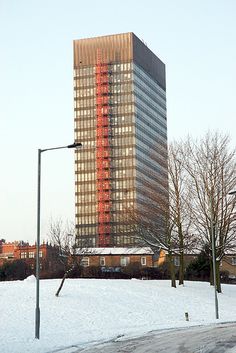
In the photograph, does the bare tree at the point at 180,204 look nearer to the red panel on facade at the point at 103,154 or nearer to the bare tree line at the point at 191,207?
the bare tree line at the point at 191,207

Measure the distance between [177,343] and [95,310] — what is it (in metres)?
14.4

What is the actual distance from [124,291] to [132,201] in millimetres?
141225

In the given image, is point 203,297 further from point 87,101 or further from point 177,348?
point 87,101

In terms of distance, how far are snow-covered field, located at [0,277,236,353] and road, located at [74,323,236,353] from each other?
5.84ft

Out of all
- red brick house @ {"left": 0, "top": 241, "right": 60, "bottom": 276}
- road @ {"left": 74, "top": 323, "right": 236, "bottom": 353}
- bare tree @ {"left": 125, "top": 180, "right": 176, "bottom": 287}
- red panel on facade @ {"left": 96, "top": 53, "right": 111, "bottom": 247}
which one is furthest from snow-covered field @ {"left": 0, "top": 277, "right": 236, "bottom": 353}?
red panel on facade @ {"left": 96, "top": 53, "right": 111, "bottom": 247}

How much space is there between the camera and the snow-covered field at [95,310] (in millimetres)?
28917

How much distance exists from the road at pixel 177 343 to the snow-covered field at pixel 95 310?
5.84 ft

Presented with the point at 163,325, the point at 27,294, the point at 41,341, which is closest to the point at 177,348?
the point at 41,341


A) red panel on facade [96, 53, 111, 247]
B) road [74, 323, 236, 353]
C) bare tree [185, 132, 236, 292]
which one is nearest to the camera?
road [74, 323, 236, 353]

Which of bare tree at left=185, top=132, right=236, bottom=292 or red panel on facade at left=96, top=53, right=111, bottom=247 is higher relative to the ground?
red panel on facade at left=96, top=53, right=111, bottom=247

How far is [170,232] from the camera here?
2197 inches

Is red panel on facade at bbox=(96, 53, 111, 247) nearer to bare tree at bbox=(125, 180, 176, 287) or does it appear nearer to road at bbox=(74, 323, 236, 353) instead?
bare tree at bbox=(125, 180, 176, 287)

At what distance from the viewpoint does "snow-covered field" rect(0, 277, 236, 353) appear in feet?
94.9

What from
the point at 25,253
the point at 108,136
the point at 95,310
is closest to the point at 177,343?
the point at 95,310
